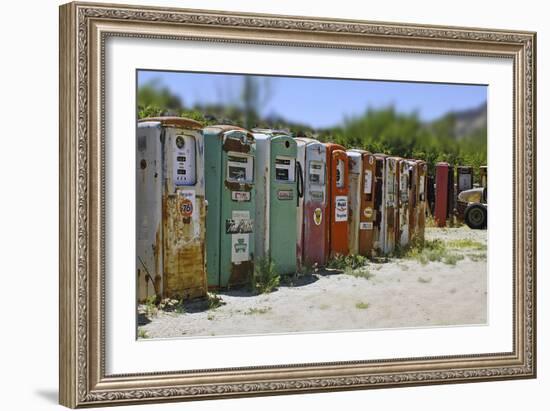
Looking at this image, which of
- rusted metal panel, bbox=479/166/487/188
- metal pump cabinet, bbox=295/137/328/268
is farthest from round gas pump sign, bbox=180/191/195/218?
rusted metal panel, bbox=479/166/487/188

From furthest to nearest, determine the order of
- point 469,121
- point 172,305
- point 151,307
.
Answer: point 469,121
point 172,305
point 151,307

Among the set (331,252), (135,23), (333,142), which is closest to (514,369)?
(331,252)

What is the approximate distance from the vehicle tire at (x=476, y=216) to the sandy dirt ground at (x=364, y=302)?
70 mm

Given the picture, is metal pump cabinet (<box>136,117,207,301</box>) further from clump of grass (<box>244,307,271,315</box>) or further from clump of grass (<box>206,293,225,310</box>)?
clump of grass (<box>244,307,271,315</box>)

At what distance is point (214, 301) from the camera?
6.70 metres

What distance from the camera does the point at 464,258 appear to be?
23.7ft

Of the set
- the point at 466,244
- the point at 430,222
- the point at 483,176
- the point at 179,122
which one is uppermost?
the point at 179,122

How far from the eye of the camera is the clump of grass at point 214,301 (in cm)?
663

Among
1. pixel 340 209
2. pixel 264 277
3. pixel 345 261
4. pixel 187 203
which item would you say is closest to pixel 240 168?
pixel 187 203

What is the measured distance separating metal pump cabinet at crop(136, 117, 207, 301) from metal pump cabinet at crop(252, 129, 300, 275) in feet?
1.78

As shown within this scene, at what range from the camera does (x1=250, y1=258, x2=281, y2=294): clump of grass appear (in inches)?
269

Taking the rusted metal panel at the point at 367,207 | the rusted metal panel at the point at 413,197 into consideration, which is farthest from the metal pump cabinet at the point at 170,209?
the rusted metal panel at the point at 413,197

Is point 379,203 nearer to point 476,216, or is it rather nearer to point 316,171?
point 316,171

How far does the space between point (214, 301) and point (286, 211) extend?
1150 mm
